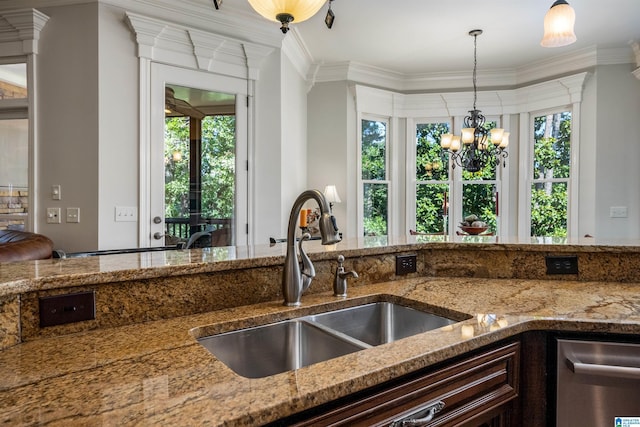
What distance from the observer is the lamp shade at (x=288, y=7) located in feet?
6.18

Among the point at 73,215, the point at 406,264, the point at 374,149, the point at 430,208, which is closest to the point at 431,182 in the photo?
the point at 430,208

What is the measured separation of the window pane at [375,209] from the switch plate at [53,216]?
3.44 meters

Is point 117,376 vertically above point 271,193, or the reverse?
point 271,193

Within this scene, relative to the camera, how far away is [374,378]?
755 mm

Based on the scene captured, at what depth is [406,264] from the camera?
168 cm

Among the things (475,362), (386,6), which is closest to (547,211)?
(386,6)

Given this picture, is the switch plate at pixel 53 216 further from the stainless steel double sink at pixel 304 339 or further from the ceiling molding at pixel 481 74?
the ceiling molding at pixel 481 74

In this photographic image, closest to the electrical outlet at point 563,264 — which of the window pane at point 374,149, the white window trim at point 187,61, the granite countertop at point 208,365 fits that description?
the granite countertop at point 208,365

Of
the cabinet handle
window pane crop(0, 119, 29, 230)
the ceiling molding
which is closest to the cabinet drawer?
the cabinet handle

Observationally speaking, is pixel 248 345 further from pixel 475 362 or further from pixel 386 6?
pixel 386 6

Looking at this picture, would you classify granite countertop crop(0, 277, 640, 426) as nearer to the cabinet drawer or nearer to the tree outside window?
the cabinet drawer

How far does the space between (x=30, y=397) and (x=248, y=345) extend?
1.75ft

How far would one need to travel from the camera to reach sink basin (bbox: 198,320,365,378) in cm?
105

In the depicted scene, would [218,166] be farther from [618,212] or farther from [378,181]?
[618,212]
